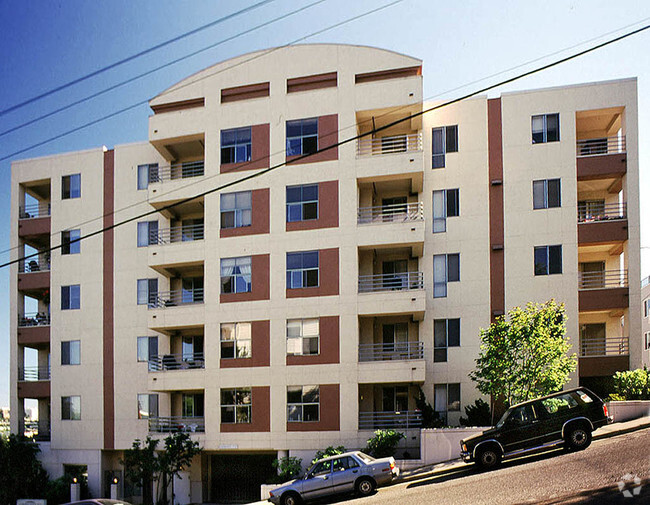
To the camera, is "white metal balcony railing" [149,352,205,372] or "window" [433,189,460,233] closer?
"window" [433,189,460,233]

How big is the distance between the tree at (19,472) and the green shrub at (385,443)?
60.8 feet

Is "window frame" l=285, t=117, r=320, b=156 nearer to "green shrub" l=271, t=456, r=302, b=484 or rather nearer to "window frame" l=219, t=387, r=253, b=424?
"window frame" l=219, t=387, r=253, b=424

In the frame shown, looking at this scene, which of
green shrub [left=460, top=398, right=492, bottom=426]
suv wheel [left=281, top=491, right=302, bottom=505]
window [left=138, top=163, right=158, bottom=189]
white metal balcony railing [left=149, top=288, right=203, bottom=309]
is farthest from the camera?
window [left=138, top=163, right=158, bottom=189]

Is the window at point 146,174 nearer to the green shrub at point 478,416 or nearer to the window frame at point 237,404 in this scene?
the window frame at point 237,404

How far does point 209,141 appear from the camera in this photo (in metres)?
32.6

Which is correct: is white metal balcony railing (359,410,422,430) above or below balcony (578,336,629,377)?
below

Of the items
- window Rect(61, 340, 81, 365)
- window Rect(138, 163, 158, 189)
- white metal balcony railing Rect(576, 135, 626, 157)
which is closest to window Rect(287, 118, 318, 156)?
window Rect(138, 163, 158, 189)

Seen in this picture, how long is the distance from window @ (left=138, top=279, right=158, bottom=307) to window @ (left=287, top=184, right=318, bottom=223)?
352 inches

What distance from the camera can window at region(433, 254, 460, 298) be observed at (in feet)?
101

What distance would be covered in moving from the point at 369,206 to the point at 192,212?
32.8ft

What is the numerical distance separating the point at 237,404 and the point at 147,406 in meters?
6.05

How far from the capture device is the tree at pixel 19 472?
31469 mm

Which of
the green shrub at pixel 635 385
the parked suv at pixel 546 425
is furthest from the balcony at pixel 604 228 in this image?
the parked suv at pixel 546 425

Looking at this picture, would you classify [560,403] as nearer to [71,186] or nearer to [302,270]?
[302,270]
